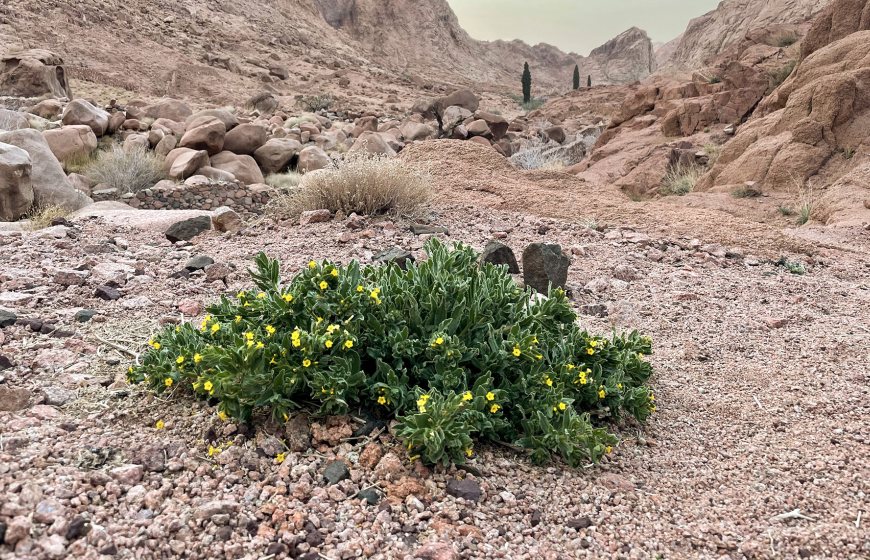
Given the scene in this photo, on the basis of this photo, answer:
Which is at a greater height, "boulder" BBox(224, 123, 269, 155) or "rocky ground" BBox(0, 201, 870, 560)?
"boulder" BBox(224, 123, 269, 155)

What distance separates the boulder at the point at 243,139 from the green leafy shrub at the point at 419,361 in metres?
9.52

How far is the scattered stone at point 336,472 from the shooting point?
6.55ft

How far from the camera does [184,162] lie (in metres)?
9.90

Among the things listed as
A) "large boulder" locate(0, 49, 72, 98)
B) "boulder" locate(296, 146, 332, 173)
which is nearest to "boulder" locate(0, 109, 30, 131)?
"boulder" locate(296, 146, 332, 173)

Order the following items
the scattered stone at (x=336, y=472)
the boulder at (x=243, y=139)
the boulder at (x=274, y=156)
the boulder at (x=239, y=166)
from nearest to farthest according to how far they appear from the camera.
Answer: the scattered stone at (x=336, y=472) < the boulder at (x=239, y=166) < the boulder at (x=243, y=139) < the boulder at (x=274, y=156)

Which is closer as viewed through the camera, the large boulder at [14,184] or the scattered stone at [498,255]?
the scattered stone at [498,255]

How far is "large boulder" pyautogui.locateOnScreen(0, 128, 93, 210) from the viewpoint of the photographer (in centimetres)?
706

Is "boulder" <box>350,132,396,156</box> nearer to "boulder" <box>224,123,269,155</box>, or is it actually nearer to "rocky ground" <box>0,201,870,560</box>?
"boulder" <box>224,123,269,155</box>

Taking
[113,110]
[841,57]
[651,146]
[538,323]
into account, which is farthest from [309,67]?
[538,323]

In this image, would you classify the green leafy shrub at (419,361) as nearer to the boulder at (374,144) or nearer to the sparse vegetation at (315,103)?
the boulder at (374,144)

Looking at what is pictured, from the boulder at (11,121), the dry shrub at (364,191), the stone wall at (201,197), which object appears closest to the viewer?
the dry shrub at (364,191)

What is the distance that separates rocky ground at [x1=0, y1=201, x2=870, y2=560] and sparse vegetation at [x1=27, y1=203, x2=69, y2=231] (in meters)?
2.52

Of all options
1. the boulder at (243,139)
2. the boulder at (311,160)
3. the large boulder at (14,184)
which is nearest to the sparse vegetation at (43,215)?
the large boulder at (14,184)

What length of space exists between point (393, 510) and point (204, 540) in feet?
1.81
